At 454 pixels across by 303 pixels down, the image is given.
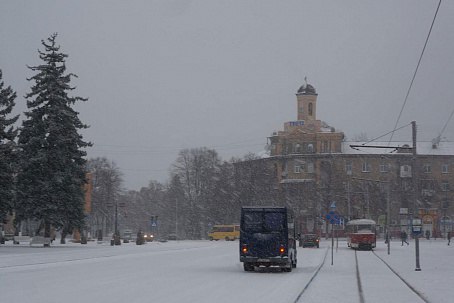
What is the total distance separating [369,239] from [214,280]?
1543 inches

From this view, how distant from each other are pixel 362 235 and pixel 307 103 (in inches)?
2391

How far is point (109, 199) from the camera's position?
109938mm

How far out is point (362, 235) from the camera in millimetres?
62719

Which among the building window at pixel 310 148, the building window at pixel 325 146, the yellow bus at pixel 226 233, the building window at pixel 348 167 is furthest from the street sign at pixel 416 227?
the building window at pixel 348 167

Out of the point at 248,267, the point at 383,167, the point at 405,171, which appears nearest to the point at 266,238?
the point at 248,267

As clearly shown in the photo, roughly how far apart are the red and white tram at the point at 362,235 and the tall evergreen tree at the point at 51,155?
23.2 metres

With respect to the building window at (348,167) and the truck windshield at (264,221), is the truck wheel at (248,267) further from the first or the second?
the building window at (348,167)

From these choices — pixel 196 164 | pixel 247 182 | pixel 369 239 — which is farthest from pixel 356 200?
pixel 369 239

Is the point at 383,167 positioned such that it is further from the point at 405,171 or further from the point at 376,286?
the point at 376,286

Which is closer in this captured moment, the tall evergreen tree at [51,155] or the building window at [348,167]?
the tall evergreen tree at [51,155]

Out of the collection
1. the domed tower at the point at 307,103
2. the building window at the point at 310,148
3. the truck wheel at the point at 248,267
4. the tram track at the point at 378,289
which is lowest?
the tram track at the point at 378,289

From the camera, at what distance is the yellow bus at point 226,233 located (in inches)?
3962

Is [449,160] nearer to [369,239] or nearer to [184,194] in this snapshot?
[184,194]

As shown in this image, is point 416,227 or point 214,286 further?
point 416,227
